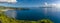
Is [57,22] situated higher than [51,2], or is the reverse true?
[51,2]

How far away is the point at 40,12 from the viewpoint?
3.54ft

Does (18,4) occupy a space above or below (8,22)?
above

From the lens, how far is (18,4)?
1.08 metres

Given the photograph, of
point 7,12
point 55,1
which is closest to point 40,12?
point 55,1

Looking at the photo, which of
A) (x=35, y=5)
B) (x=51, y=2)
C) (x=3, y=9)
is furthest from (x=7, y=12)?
(x=51, y=2)

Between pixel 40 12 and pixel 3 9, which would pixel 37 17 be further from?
pixel 3 9

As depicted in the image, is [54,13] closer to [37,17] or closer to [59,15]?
[59,15]

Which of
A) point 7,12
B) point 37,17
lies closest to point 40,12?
point 37,17

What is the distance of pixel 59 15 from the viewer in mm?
1075

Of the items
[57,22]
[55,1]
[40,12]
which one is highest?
[55,1]

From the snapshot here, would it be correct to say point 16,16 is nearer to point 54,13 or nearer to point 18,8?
point 18,8

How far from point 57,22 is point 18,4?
45 centimetres

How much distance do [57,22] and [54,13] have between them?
10cm

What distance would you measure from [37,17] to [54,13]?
18 cm
